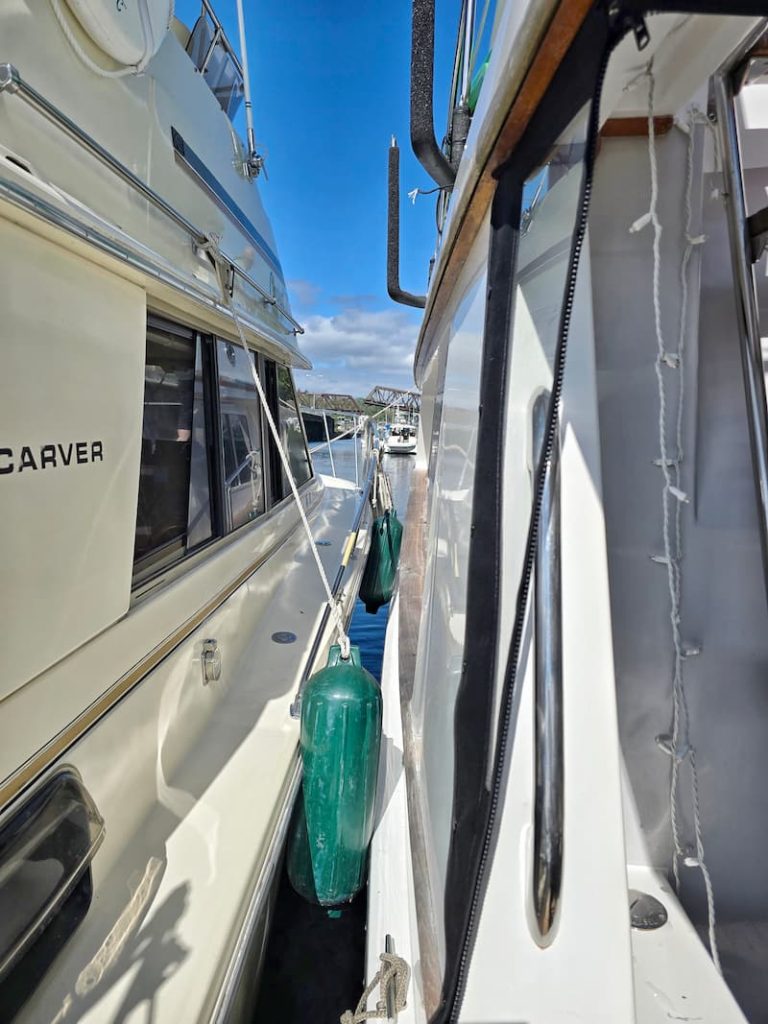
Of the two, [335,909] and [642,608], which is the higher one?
[642,608]

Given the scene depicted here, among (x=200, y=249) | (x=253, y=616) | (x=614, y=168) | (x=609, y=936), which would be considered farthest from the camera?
(x=253, y=616)

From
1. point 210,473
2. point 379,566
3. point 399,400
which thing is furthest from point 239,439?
point 399,400

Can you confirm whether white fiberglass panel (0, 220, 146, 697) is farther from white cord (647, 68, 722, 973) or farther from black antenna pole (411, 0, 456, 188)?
white cord (647, 68, 722, 973)

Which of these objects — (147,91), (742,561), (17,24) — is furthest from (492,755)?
(147,91)

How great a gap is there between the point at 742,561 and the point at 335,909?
5.83 ft

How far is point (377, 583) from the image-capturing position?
5.82m

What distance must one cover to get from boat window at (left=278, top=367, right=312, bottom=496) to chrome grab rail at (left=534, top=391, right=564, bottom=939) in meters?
3.48

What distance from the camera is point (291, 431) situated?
493 cm

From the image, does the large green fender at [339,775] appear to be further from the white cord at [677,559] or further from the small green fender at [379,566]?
the small green fender at [379,566]

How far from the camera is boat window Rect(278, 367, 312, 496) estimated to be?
439 cm

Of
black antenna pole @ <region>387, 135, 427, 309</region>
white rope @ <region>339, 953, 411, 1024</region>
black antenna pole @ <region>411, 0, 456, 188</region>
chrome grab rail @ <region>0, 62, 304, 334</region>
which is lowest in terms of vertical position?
white rope @ <region>339, 953, 411, 1024</region>

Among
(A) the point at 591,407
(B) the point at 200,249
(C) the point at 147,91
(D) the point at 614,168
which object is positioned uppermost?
(C) the point at 147,91

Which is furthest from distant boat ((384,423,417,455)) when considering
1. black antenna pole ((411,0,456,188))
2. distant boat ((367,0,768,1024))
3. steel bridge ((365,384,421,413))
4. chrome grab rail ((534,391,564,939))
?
chrome grab rail ((534,391,564,939))

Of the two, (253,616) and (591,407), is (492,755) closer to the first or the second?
(591,407)
